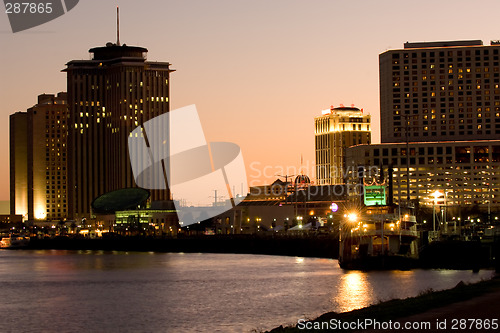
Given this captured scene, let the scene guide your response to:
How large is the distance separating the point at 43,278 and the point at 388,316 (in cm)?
7476

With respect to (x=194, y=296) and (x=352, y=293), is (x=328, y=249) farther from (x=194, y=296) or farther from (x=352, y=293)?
(x=352, y=293)

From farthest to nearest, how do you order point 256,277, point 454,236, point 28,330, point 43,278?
point 454,236
point 43,278
point 256,277
point 28,330

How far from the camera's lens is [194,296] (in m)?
78.8

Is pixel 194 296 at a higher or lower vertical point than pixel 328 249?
higher

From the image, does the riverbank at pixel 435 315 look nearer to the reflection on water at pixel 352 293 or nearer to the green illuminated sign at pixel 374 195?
the reflection on water at pixel 352 293

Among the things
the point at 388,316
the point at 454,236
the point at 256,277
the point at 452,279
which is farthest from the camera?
the point at 454,236

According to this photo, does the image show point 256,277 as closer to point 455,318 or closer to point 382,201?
point 382,201

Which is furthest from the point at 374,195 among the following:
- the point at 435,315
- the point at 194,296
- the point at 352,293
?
the point at 435,315

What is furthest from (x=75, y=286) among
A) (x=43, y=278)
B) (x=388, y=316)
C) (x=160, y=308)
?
(x=388, y=316)

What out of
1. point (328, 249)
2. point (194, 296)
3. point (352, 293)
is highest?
point (352, 293)

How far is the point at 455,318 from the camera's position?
1414 inches

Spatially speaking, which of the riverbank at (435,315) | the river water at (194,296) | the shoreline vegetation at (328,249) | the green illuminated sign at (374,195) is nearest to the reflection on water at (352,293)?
the river water at (194,296)

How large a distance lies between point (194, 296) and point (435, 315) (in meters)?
43.6

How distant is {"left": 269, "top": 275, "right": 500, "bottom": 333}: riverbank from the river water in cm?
1403
